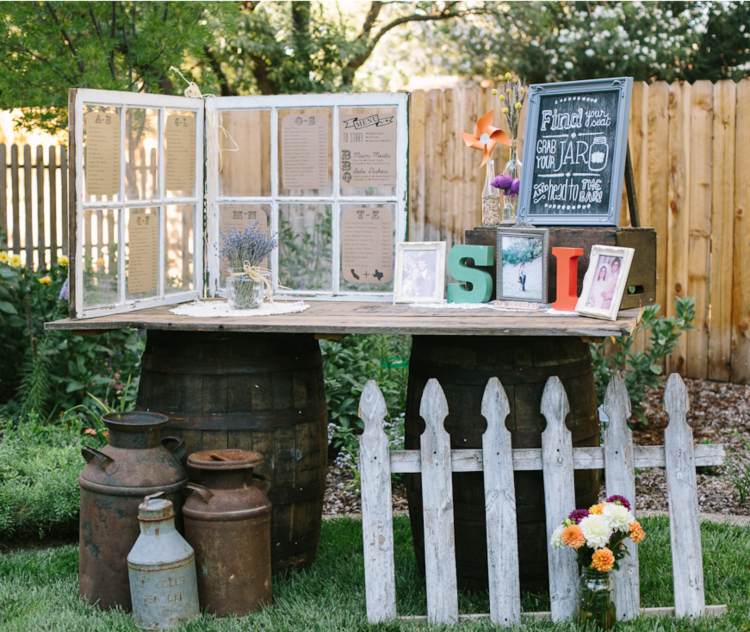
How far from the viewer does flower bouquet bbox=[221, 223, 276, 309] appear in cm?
427

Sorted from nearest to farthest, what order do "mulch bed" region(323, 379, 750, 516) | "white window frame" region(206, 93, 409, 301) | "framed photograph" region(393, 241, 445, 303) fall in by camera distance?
"framed photograph" region(393, 241, 445, 303), "white window frame" region(206, 93, 409, 301), "mulch bed" region(323, 379, 750, 516)

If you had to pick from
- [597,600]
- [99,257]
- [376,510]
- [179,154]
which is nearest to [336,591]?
[376,510]

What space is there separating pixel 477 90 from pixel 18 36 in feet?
10.2

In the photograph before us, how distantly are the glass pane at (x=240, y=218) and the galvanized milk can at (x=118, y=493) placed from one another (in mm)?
1060

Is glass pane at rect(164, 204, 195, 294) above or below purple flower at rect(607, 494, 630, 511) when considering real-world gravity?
above

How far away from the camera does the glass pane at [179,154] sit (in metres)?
4.51

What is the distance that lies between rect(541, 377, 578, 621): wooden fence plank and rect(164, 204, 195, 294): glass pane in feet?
5.64

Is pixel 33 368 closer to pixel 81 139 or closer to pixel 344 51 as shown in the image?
pixel 81 139

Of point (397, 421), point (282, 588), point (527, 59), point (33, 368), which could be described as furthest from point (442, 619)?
point (527, 59)

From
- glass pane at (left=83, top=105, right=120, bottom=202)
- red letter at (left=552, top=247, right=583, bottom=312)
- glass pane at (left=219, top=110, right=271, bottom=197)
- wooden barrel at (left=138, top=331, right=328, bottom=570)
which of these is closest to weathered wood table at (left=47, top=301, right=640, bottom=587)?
wooden barrel at (left=138, top=331, right=328, bottom=570)

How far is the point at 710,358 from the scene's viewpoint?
7.34 meters

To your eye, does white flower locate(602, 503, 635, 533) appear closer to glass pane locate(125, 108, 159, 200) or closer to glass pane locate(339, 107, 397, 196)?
glass pane locate(339, 107, 397, 196)

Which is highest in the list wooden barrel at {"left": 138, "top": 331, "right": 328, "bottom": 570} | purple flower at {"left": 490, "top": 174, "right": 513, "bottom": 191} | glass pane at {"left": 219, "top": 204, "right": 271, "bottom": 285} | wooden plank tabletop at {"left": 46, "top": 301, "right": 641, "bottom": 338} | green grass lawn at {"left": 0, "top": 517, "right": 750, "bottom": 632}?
purple flower at {"left": 490, "top": 174, "right": 513, "bottom": 191}

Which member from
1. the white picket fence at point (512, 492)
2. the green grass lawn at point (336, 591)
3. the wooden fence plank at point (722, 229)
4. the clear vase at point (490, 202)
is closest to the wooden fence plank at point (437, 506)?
the white picket fence at point (512, 492)
